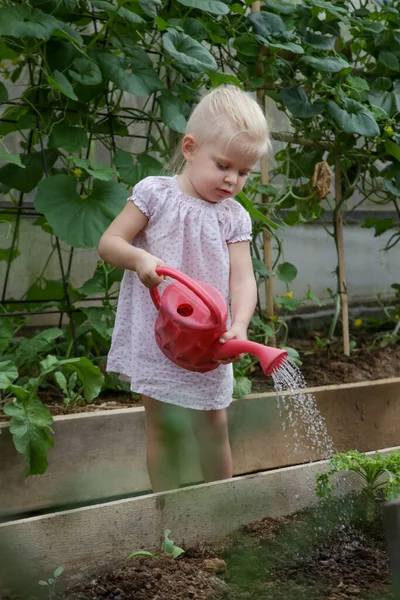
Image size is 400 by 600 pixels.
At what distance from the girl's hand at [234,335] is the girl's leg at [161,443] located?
0.94 ft

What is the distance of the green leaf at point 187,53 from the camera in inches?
94.3

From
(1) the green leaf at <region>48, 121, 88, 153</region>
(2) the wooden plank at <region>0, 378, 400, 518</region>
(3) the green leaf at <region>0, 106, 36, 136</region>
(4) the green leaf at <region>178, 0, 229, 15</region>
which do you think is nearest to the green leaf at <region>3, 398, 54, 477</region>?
(2) the wooden plank at <region>0, 378, 400, 518</region>

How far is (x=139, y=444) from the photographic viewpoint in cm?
244

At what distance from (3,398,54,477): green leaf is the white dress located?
265mm

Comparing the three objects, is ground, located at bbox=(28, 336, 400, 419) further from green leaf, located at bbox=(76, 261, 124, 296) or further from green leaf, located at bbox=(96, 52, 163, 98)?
green leaf, located at bbox=(96, 52, 163, 98)

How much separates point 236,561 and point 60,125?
1500 mm

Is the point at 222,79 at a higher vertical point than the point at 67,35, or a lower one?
lower

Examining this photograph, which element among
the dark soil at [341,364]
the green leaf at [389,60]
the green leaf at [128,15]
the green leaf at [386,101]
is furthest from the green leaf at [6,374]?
the green leaf at [389,60]

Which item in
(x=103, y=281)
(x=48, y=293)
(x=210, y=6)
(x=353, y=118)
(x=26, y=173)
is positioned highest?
(x=210, y=6)

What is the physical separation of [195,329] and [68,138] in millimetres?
1116

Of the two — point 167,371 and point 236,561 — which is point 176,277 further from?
point 236,561

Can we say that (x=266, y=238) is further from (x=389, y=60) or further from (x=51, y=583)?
(x=51, y=583)

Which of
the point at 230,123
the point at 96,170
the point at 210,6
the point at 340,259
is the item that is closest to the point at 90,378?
the point at 96,170

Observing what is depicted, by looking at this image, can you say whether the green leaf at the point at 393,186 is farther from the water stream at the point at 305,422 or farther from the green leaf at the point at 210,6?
the green leaf at the point at 210,6
